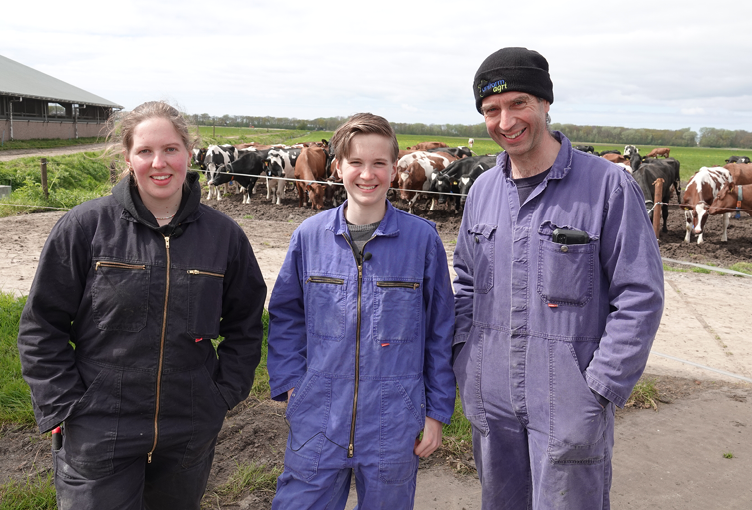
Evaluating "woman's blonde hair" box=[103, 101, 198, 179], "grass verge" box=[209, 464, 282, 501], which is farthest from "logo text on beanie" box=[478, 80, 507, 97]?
"grass verge" box=[209, 464, 282, 501]

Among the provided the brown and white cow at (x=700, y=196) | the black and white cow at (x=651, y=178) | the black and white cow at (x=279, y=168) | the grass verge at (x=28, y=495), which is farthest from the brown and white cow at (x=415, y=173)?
the grass verge at (x=28, y=495)

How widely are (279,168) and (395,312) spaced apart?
15933 mm

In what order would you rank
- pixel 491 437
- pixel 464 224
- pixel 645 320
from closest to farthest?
1. pixel 645 320
2. pixel 491 437
3. pixel 464 224

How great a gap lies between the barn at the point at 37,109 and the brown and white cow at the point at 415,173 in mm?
19323

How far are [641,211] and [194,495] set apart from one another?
2.01 meters

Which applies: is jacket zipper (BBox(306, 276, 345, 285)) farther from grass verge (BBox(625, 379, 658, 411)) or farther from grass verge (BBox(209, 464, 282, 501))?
grass verge (BBox(625, 379, 658, 411))

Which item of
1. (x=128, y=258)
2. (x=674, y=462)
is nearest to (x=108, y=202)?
(x=128, y=258)

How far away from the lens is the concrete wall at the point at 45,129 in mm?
33281

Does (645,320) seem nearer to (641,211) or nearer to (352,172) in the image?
(641,211)

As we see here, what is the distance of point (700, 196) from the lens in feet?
40.8

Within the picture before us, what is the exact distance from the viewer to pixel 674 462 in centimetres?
374

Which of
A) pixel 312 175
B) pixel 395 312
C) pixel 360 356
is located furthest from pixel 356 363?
pixel 312 175

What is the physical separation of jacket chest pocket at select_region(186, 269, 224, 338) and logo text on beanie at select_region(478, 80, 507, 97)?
1253mm

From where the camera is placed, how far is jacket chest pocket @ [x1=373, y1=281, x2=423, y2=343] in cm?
232
